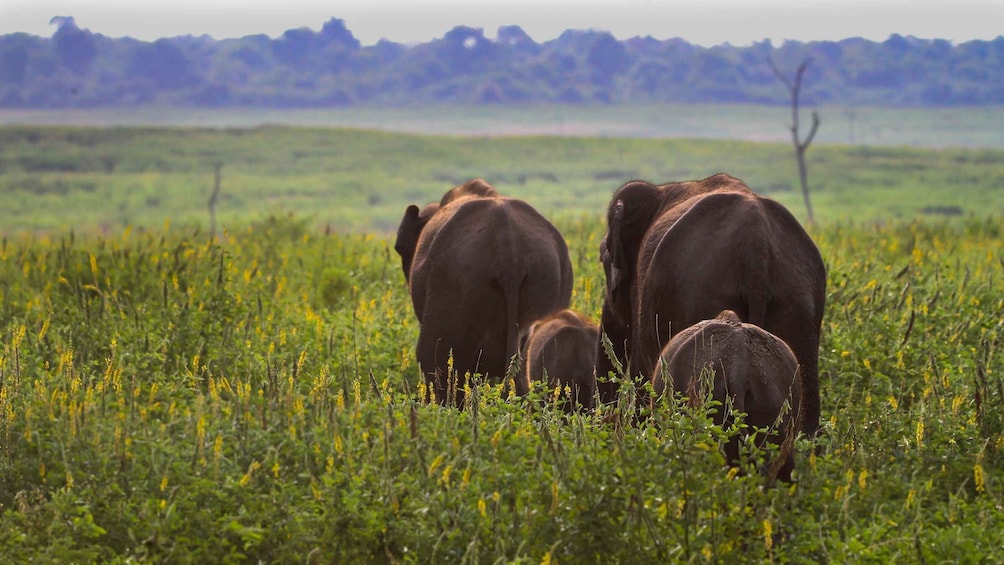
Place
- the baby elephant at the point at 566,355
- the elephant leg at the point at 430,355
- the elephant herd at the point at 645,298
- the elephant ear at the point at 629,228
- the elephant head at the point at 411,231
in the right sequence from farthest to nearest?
the elephant head at the point at 411,231 → the elephant leg at the point at 430,355 → the baby elephant at the point at 566,355 → the elephant ear at the point at 629,228 → the elephant herd at the point at 645,298

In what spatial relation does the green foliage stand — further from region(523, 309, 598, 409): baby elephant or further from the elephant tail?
the elephant tail

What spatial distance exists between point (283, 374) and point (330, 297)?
7741 mm

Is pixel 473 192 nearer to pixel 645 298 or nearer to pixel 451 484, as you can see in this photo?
pixel 645 298

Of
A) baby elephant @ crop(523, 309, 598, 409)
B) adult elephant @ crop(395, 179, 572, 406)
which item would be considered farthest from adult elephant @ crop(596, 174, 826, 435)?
adult elephant @ crop(395, 179, 572, 406)

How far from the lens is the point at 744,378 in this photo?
574 centimetres

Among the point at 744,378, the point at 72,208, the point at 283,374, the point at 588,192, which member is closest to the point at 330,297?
the point at 283,374

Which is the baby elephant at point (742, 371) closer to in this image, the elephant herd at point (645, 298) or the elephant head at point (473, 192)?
the elephant herd at point (645, 298)

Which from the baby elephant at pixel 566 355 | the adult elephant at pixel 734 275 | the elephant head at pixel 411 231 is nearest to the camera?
the adult elephant at pixel 734 275

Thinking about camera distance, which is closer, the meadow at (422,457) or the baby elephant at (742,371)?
the meadow at (422,457)

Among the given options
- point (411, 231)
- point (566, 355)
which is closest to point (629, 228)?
point (566, 355)

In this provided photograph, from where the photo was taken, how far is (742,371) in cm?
574

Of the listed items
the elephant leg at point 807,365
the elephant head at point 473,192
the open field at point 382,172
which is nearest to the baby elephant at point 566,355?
the elephant head at point 473,192

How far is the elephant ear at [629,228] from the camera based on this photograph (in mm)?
7742

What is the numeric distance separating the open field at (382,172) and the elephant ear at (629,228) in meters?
51.7
